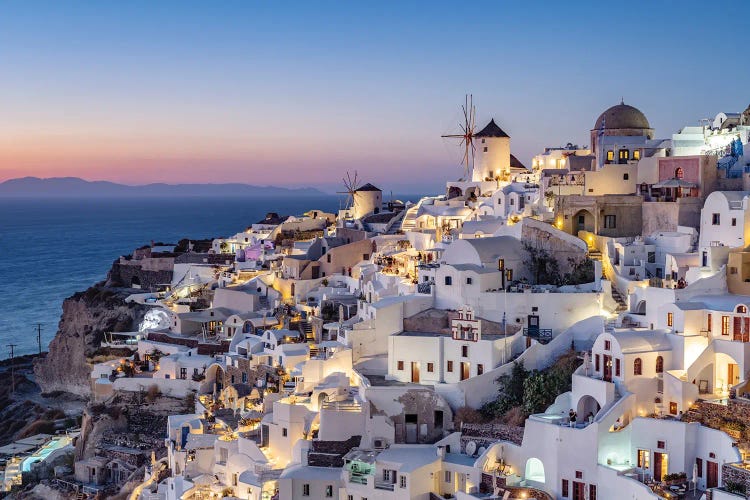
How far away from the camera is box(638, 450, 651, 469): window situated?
20.0 meters

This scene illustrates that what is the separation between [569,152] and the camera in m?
39.1

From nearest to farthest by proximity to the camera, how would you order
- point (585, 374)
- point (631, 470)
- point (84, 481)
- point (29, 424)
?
point (631, 470), point (585, 374), point (84, 481), point (29, 424)

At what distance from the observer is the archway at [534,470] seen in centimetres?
2148

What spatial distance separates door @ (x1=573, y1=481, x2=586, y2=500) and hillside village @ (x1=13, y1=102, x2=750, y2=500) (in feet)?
0.16

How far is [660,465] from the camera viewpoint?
19844mm

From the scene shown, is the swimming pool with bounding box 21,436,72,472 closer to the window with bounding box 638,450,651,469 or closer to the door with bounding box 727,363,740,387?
the window with bounding box 638,450,651,469

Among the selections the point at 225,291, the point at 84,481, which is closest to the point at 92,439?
the point at 84,481

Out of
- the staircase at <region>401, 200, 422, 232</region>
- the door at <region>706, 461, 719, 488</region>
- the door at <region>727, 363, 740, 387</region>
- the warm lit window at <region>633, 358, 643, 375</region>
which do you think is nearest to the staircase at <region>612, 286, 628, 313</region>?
the warm lit window at <region>633, 358, 643, 375</region>

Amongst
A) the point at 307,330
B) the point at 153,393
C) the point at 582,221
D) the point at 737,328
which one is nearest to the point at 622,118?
A: the point at 582,221

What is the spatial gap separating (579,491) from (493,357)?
523 cm

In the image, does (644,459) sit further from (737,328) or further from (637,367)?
(737,328)

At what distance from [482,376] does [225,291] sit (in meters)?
17.2

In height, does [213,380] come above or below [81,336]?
above

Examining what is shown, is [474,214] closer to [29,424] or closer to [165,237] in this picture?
[29,424]
